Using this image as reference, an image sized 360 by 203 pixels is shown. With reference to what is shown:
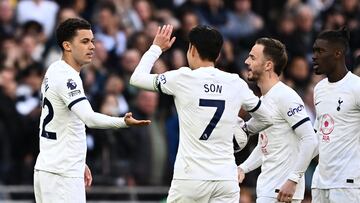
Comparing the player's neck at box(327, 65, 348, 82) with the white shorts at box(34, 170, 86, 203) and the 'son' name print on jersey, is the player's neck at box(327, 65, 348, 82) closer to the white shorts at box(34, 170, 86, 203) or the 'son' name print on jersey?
the 'son' name print on jersey

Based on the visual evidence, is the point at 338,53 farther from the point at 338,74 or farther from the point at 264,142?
the point at 264,142

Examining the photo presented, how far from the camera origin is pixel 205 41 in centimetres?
1214

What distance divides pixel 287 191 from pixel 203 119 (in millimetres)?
1202

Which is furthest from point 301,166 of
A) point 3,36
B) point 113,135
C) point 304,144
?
point 3,36

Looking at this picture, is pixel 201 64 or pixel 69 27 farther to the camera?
pixel 69 27

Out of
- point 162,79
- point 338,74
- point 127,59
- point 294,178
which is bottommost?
point 294,178

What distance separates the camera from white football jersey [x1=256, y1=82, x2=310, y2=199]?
12945 mm

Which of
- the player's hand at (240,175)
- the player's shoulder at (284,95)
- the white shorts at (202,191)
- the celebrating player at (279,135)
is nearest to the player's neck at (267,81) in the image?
the celebrating player at (279,135)

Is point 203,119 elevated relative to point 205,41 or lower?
lower

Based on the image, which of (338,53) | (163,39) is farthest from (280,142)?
(163,39)

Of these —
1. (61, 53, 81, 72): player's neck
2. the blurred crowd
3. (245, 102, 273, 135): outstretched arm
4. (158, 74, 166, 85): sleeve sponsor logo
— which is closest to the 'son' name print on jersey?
(158, 74, 166, 85): sleeve sponsor logo

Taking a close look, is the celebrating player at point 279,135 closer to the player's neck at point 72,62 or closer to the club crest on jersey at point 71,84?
the player's neck at point 72,62

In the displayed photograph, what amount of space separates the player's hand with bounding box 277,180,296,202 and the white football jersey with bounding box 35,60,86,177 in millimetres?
1931

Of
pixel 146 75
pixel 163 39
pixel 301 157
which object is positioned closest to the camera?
pixel 146 75
